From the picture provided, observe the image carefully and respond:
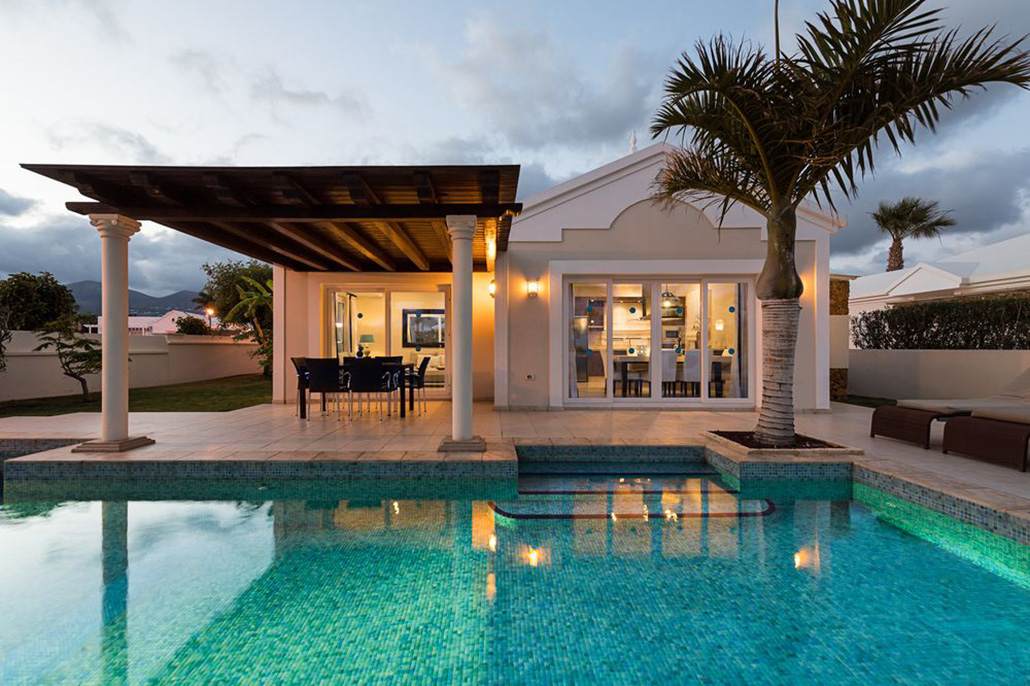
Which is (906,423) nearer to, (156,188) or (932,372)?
(932,372)

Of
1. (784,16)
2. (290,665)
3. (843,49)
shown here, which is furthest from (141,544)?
(784,16)

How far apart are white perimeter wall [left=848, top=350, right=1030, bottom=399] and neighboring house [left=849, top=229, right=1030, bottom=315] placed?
316 cm

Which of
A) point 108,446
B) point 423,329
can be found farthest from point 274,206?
point 423,329

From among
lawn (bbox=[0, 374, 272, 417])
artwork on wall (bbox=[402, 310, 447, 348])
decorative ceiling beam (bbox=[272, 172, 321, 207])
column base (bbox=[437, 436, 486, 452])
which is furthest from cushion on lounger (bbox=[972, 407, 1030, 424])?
lawn (bbox=[0, 374, 272, 417])

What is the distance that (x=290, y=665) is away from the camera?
8.38ft

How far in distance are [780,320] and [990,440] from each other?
2.46 metres

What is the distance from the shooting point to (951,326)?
42.8ft

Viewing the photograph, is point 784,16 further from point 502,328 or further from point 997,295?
point 997,295

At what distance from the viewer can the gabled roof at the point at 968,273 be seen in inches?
543

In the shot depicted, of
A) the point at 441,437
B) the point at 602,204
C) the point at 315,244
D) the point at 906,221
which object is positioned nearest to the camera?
the point at 441,437

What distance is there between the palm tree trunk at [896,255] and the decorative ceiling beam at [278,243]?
24362mm

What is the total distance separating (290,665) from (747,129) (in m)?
6.31

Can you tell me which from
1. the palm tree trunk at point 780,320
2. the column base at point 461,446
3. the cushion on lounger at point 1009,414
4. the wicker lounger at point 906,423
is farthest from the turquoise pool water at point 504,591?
the wicker lounger at point 906,423

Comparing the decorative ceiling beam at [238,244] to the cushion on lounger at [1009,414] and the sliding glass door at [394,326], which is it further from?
the cushion on lounger at [1009,414]
